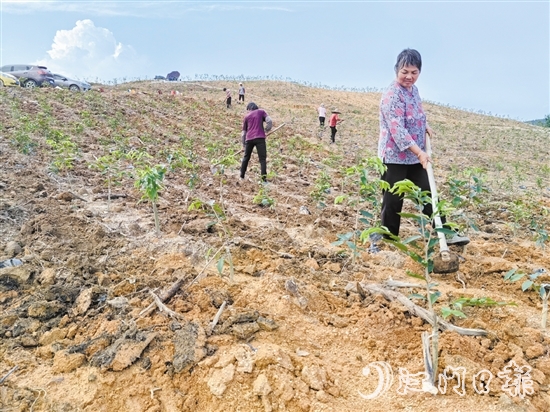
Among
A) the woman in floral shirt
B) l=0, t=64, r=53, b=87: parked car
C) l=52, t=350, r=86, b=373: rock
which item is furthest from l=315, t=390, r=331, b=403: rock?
l=0, t=64, r=53, b=87: parked car

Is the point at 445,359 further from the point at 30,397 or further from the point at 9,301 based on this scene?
the point at 9,301

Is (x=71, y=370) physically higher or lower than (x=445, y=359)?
lower

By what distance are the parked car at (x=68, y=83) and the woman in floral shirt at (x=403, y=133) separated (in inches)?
677

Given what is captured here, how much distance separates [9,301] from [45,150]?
4922 mm

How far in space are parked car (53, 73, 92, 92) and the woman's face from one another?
56.5 feet

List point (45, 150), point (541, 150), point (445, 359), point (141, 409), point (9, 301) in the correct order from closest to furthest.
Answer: point (141, 409) → point (445, 359) → point (9, 301) → point (45, 150) → point (541, 150)

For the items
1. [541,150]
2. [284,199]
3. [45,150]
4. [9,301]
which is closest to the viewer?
[9,301]

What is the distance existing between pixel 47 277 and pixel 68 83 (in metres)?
17.7

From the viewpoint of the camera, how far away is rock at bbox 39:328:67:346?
1.94m

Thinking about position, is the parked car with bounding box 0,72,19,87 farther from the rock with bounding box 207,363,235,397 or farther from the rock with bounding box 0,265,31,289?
the rock with bounding box 207,363,235,397

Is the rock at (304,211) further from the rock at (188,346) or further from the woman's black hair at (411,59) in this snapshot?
the rock at (188,346)

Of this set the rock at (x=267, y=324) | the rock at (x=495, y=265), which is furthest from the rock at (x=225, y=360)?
the rock at (x=495, y=265)

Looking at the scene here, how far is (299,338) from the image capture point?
1902mm

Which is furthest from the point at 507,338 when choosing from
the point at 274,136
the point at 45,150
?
the point at 274,136
